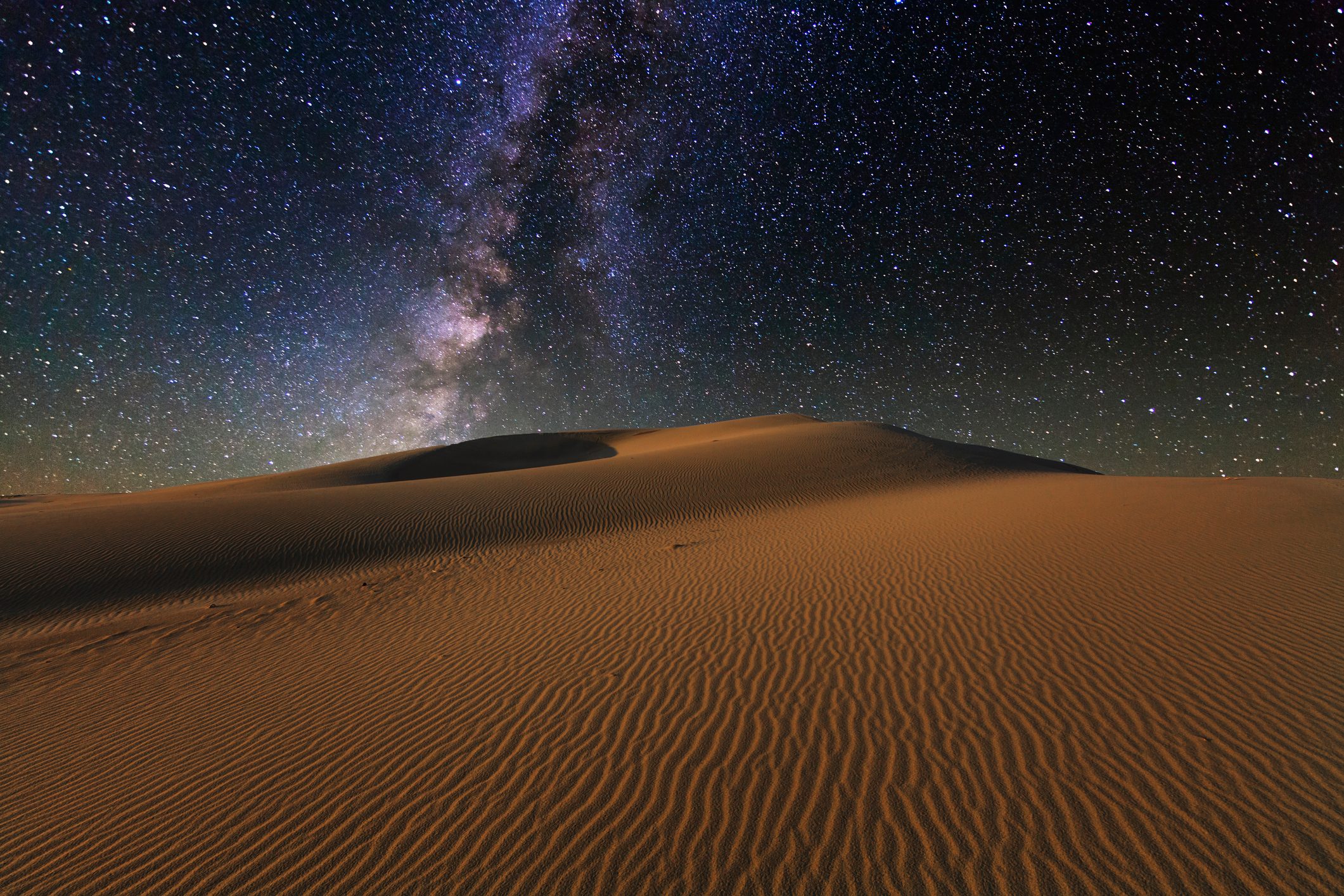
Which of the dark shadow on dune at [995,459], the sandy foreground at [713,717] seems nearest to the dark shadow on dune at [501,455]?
the dark shadow on dune at [995,459]

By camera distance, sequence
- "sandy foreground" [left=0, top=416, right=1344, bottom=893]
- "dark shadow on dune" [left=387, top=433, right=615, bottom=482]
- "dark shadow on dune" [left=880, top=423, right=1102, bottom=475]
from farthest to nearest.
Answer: "dark shadow on dune" [left=387, top=433, right=615, bottom=482], "dark shadow on dune" [left=880, top=423, right=1102, bottom=475], "sandy foreground" [left=0, top=416, right=1344, bottom=893]

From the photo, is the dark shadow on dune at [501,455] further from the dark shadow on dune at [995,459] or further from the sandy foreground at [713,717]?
the sandy foreground at [713,717]

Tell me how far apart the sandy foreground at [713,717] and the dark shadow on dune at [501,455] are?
2075 cm

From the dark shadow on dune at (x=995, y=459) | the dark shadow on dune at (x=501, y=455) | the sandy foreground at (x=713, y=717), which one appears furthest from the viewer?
the dark shadow on dune at (x=501, y=455)

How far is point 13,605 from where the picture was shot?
8969mm

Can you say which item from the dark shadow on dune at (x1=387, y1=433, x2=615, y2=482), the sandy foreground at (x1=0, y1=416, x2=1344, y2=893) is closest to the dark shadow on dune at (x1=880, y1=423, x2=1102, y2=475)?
the sandy foreground at (x1=0, y1=416, x2=1344, y2=893)

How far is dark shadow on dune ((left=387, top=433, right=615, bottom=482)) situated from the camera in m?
31.4

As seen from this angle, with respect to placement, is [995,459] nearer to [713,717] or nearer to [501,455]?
[713,717]

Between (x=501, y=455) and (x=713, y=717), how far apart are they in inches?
1388

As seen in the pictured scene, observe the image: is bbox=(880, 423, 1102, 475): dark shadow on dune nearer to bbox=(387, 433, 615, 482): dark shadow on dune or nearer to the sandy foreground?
the sandy foreground

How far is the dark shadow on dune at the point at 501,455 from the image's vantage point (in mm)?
31438

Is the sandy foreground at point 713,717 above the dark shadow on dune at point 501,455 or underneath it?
underneath

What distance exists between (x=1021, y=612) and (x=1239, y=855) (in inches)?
150

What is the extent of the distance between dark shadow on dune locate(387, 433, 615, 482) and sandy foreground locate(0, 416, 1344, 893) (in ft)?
68.1
